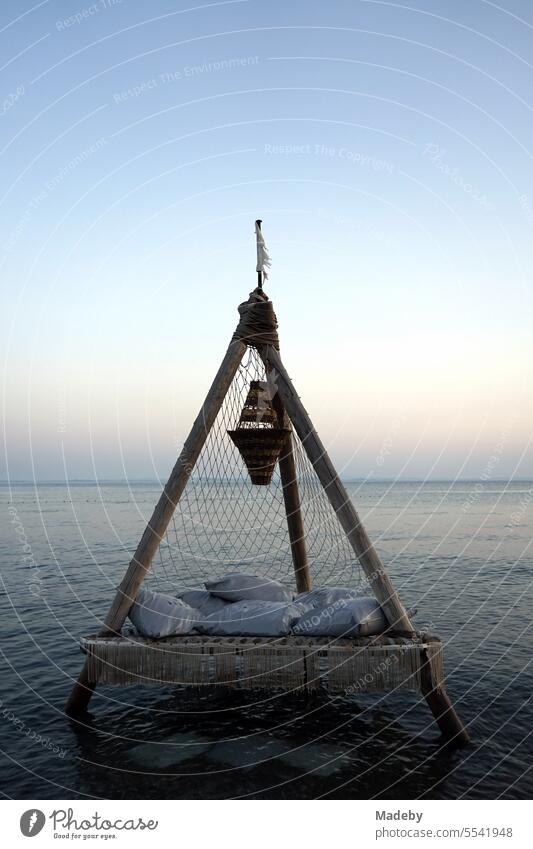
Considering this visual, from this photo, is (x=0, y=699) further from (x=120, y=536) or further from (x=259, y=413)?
(x=120, y=536)

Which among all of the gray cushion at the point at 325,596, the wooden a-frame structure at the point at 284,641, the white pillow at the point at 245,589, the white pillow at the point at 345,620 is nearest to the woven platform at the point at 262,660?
the wooden a-frame structure at the point at 284,641

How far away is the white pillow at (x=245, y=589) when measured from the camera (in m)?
12.4

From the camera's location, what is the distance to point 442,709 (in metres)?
9.88

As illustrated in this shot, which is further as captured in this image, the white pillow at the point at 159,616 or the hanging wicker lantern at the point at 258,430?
the hanging wicker lantern at the point at 258,430

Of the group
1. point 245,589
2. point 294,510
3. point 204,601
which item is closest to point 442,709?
point 245,589

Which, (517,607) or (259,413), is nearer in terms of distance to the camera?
(259,413)

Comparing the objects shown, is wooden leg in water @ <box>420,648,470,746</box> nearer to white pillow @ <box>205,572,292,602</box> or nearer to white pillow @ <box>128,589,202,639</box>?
white pillow @ <box>205,572,292,602</box>

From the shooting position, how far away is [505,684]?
13.4 metres

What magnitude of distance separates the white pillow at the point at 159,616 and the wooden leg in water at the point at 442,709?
13.6ft

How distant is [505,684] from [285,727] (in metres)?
5.71

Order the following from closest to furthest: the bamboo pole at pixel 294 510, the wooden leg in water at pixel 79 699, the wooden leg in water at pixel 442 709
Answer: the wooden leg in water at pixel 442 709 < the wooden leg in water at pixel 79 699 < the bamboo pole at pixel 294 510

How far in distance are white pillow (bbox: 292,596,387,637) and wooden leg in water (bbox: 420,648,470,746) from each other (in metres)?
1.07

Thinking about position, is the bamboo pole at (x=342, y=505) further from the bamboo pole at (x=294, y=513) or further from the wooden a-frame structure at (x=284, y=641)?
the bamboo pole at (x=294, y=513)

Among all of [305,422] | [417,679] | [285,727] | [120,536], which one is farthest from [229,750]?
[120,536]
